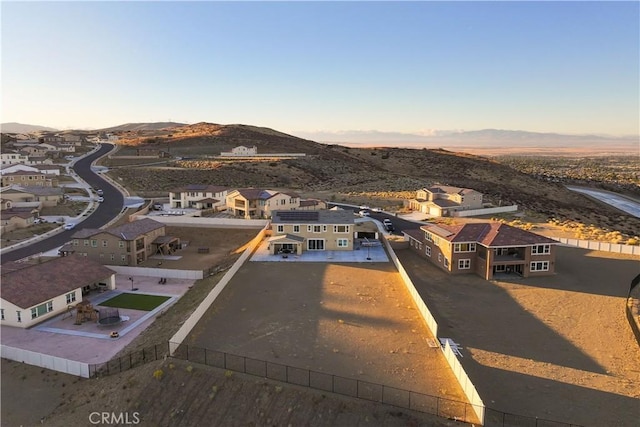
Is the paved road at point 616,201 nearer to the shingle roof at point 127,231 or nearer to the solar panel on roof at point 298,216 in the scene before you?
the solar panel on roof at point 298,216

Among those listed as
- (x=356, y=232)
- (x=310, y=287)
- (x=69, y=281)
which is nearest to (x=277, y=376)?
(x=310, y=287)

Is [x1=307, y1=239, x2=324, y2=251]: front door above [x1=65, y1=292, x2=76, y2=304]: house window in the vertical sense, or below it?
above

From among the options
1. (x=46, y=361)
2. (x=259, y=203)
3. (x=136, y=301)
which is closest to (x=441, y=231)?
(x=136, y=301)

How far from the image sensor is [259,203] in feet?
200

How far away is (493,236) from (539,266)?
186 inches

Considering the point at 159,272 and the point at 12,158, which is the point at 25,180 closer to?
the point at 12,158

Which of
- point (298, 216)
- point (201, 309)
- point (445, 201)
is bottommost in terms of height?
point (201, 309)

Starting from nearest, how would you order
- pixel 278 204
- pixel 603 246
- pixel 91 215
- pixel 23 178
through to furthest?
pixel 603 246, pixel 278 204, pixel 91 215, pixel 23 178

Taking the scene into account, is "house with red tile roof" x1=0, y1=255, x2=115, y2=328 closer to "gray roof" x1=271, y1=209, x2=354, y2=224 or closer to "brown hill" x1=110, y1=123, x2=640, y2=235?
"gray roof" x1=271, y1=209, x2=354, y2=224

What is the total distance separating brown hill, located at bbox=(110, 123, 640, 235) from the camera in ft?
278

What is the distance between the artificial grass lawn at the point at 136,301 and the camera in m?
34.4

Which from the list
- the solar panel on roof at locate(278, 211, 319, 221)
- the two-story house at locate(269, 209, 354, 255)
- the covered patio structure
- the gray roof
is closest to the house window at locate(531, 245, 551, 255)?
the two-story house at locate(269, 209, 354, 255)

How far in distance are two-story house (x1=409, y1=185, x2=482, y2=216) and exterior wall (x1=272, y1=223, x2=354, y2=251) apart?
23.8 m

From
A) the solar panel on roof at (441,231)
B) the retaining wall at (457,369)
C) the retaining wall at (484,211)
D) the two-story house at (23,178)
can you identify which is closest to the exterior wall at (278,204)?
the retaining wall at (484,211)
